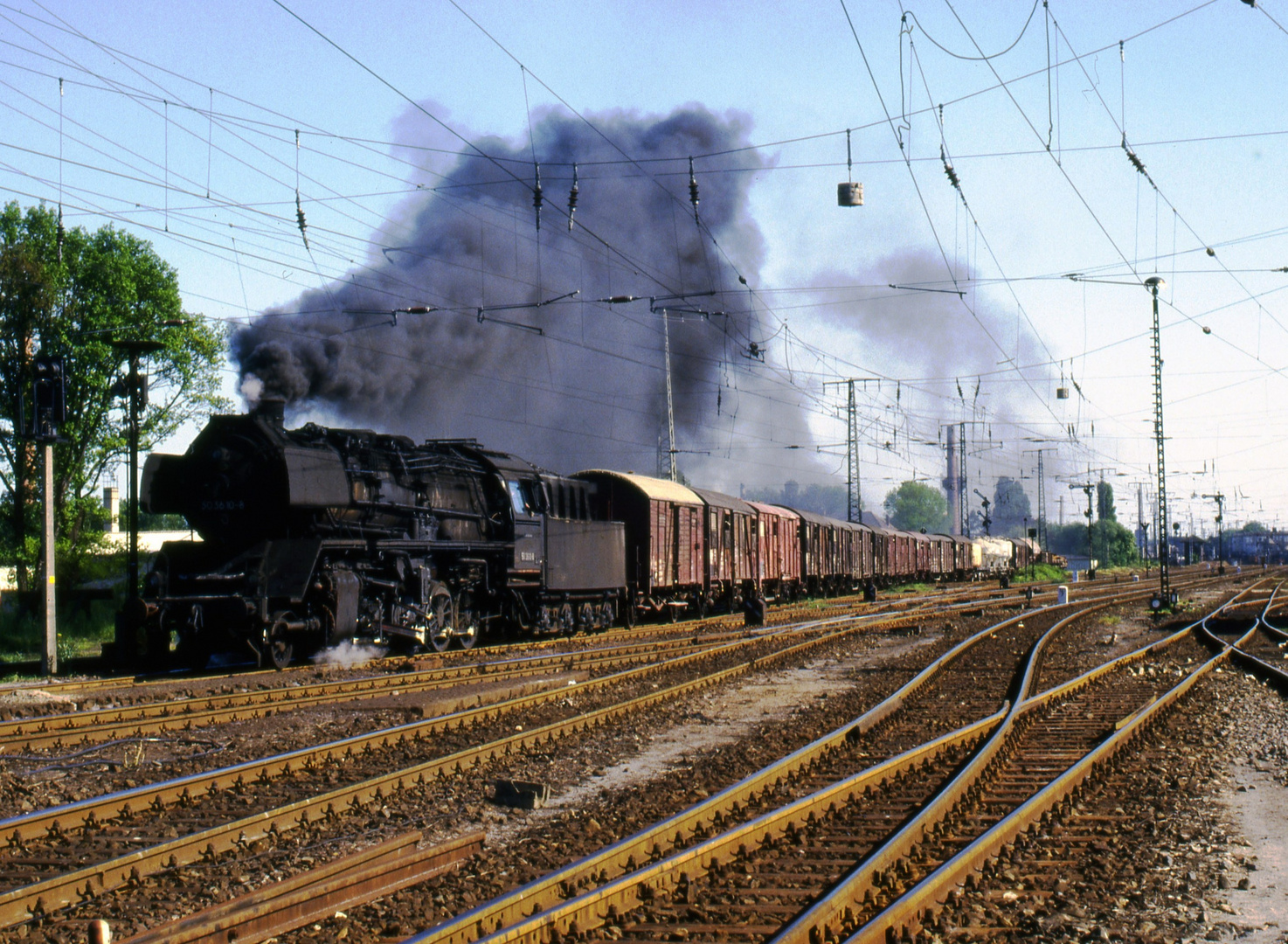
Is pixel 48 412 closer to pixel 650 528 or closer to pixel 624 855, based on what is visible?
pixel 650 528

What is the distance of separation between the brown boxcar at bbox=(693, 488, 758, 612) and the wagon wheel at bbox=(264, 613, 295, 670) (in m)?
14.4

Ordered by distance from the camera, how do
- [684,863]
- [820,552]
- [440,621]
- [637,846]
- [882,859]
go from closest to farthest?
1. [684,863]
2. [882,859]
3. [637,846]
4. [440,621]
5. [820,552]

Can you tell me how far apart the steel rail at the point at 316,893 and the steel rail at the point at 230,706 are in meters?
5.37

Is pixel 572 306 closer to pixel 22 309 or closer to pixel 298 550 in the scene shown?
pixel 22 309

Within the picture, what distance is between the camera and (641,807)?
727 centimetres

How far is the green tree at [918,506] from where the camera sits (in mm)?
170625

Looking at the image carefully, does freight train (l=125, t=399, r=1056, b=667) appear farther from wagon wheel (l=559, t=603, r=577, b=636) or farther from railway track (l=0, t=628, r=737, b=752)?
railway track (l=0, t=628, r=737, b=752)

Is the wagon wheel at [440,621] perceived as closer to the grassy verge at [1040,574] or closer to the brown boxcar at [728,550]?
the brown boxcar at [728,550]

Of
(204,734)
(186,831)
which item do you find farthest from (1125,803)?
Result: (204,734)

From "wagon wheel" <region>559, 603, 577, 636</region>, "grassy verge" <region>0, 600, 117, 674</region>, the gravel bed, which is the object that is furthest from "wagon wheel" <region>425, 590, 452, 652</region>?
the gravel bed

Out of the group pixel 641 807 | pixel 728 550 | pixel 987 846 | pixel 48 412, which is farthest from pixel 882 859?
pixel 728 550

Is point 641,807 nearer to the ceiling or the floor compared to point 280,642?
nearer to the floor

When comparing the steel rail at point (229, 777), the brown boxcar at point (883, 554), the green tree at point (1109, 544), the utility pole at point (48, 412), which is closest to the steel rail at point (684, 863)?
the steel rail at point (229, 777)

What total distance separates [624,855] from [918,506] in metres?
170
